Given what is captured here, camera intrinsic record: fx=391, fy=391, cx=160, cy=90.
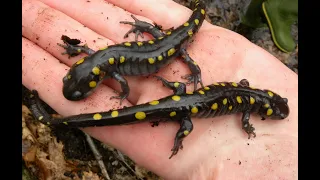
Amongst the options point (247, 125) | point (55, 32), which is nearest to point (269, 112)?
point (247, 125)

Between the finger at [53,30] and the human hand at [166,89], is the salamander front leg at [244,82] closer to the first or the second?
the human hand at [166,89]

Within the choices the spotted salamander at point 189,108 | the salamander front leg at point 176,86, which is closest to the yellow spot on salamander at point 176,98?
the spotted salamander at point 189,108

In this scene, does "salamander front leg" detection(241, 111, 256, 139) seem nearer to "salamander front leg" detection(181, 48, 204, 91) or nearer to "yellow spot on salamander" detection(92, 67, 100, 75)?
"salamander front leg" detection(181, 48, 204, 91)

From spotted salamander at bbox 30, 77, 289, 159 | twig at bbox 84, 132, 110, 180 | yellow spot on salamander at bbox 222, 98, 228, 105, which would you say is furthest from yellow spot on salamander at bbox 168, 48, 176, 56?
twig at bbox 84, 132, 110, 180

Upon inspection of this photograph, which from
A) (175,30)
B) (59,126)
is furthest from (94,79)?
(175,30)

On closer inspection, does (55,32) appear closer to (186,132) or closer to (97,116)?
(97,116)
